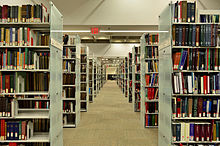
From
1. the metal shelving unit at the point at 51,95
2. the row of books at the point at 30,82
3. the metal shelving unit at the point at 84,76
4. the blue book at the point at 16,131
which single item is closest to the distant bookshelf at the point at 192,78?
the metal shelving unit at the point at 51,95

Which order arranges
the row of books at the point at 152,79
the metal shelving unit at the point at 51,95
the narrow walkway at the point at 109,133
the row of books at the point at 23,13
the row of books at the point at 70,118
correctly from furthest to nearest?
the row of books at the point at 70,118 → the row of books at the point at 152,79 → the narrow walkway at the point at 109,133 → the row of books at the point at 23,13 → the metal shelving unit at the point at 51,95

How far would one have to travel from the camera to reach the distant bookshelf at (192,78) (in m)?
3.38

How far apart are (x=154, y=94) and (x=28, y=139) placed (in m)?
3.71

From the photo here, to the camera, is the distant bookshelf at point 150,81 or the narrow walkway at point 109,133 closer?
the narrow walkway at point 109,133

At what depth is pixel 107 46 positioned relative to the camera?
55.9ft

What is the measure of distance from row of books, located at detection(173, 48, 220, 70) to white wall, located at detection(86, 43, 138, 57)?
13.4 meters

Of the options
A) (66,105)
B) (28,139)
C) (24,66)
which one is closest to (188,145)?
(28,139)

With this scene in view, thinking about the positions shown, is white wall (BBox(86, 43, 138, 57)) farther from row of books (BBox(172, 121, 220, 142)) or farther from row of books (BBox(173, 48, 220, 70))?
row of books (BBox(172, 121, 220, 142))

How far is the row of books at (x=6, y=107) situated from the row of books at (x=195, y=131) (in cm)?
281

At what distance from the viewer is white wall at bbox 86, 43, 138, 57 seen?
16688mm

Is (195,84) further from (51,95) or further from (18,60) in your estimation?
(18,60)

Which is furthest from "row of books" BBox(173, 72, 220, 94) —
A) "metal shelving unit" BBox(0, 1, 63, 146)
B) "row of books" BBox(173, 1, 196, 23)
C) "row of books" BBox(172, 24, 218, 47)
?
"metal shelving unit" BBox(0, 1, 63, 146)

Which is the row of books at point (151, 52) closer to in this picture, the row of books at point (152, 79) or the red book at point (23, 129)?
the row of books at point (152, 79)

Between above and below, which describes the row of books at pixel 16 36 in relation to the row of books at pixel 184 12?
below
